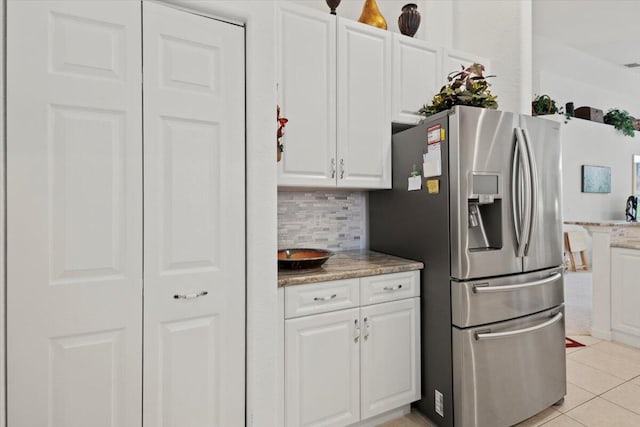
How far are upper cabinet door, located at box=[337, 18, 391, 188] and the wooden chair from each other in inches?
222

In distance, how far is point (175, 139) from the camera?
1430 millimetres

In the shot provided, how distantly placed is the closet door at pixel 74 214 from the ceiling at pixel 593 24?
4770mm

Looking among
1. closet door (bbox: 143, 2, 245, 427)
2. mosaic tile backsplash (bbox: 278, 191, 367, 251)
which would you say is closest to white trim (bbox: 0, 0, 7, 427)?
closet door (bbox: 143, 2, 245, 427)

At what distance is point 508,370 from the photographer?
193 centimetres

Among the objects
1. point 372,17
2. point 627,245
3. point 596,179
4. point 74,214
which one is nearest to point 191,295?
point 74,214

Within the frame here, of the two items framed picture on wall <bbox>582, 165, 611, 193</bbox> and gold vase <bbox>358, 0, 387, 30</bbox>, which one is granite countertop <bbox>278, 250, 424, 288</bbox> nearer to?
gold vase <bbox>358, 0, 387, 30</bbox>

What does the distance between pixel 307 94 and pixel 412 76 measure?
838mm

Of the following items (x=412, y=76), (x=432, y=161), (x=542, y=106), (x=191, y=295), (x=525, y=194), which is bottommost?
(x=191, y=295)

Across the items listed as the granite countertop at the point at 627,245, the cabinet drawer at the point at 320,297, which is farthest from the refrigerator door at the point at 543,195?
the granite countertop at the point at 627,245

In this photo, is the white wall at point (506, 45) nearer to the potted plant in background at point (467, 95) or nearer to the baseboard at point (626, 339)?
the potted plant in background at point (467, 95)

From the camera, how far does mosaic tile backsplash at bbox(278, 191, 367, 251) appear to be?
245 cm

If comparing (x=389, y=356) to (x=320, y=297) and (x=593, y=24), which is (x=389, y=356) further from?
(x=593, y=24)

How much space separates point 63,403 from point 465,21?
3.70m

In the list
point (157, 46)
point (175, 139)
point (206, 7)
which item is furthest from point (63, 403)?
point (206, 7)
